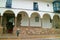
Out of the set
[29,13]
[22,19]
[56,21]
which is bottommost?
[56,21]

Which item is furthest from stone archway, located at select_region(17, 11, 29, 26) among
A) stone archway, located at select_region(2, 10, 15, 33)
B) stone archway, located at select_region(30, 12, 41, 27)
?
stone archway, located at select_region(2, 10, 15, 33)

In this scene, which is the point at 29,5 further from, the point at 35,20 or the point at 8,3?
the point at 8,3

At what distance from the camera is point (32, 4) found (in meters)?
25.7

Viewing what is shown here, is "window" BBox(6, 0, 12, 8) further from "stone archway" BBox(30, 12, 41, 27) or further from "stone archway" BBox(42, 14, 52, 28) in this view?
"stone archway" BBox(42, 14, 52, 28)

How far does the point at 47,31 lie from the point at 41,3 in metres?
6.25

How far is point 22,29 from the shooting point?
21859mm

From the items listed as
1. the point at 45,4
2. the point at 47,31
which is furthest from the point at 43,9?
the point at 47,31

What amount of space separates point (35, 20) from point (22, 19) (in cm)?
275

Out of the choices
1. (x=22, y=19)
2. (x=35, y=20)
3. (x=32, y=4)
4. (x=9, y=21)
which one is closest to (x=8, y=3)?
(x=9, y=21)

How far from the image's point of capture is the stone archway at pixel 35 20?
25688mm

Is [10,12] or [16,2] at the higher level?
[16,2]

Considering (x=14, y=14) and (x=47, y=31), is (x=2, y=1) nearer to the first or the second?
(x=14, y=14)

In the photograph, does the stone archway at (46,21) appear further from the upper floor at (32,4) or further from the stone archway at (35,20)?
the upper floor at (32,4)

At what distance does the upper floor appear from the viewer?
79.0 ft
